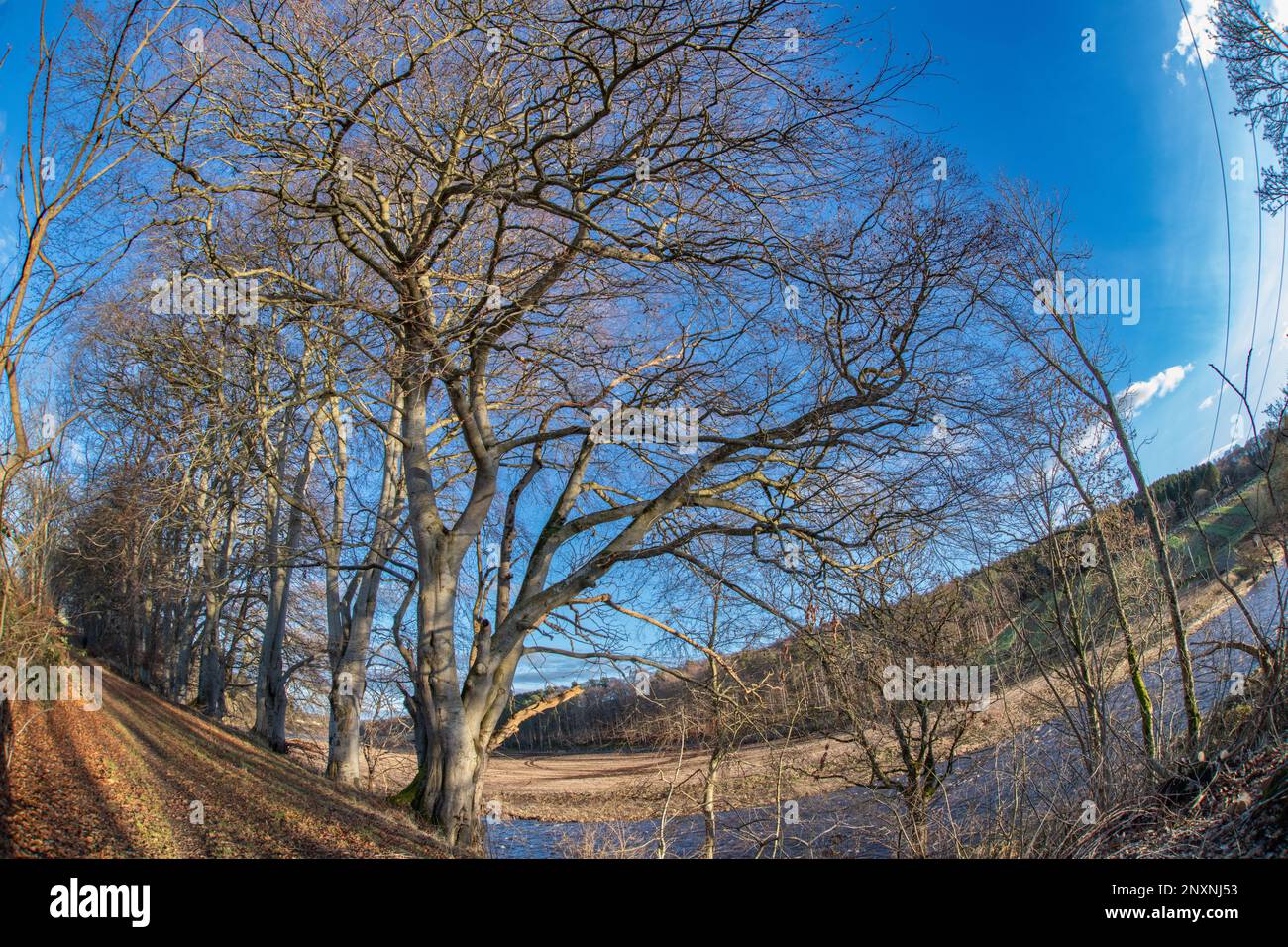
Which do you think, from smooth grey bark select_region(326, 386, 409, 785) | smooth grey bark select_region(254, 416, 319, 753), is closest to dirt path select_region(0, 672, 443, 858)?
smooth grey bark select_region(326, 386, 409, 785)

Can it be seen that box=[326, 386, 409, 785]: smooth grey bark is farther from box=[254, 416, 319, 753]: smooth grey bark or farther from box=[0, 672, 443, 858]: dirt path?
box=[0, 672, 443, 858]: dirt path

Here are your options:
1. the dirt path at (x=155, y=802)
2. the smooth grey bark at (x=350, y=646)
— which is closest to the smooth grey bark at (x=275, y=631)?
the smooth grey bark at (x=350, y=646)

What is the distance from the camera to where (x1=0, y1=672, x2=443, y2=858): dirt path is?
4910mm

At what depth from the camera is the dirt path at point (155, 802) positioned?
16.1ft

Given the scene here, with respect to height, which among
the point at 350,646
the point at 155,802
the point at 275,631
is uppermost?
the point at 275,631

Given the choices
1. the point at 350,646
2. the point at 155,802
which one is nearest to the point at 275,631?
the point at 350,646

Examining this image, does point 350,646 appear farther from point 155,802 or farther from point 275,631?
point 155,802

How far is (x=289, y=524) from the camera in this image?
46.1ft

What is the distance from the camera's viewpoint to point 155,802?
612 centimetres

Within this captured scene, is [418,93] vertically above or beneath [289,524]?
above

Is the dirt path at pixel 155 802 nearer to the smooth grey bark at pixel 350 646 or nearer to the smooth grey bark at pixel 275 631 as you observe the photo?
the smooth grey bark at pixel 350 646
